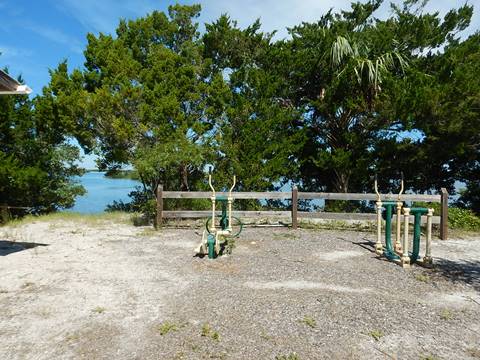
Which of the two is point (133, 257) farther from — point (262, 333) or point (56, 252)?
point (262, 333)

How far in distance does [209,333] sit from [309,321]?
1.16 metres

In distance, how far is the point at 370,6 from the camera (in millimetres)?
14062

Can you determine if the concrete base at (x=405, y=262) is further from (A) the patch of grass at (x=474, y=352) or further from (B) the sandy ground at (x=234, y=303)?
(A) the patch of grass at (x=474, y=352)

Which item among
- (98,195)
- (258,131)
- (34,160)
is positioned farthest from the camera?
(98,195)

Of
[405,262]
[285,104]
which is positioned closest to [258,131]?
[285,104]

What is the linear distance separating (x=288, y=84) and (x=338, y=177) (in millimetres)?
3847

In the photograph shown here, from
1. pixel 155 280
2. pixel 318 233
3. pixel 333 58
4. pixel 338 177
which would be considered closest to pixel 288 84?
pixel 333 58

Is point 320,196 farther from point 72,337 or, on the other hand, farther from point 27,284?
point 72,337

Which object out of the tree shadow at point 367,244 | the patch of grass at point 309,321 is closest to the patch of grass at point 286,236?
the tree shadow at point 367,244

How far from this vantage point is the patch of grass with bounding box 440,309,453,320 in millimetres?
4414

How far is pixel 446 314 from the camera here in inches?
178

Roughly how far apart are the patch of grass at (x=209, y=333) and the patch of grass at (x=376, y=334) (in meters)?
1.64

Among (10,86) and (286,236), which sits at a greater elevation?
(10,86)

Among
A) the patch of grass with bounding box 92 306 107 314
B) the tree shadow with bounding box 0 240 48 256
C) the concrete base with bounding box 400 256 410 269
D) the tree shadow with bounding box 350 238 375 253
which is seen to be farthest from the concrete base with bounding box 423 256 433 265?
the tree shadow with bounding box 0 240 48 256
